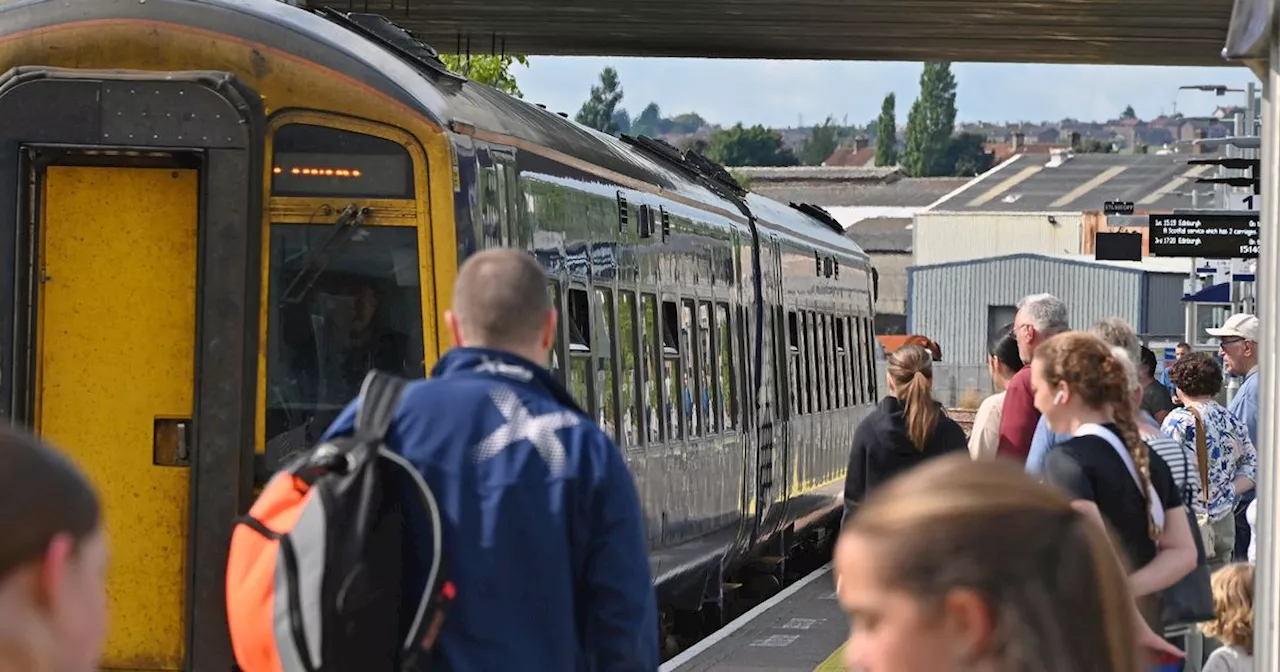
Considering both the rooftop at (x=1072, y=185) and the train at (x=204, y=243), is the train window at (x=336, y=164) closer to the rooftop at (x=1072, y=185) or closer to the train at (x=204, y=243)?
the train at (x=204, y=243)

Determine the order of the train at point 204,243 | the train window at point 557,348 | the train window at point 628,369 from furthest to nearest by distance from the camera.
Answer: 1. the train window at point 628,369
2. the train window at point 557,348
3. the train at point 204,243

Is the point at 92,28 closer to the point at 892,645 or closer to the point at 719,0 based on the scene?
the point at 892,645

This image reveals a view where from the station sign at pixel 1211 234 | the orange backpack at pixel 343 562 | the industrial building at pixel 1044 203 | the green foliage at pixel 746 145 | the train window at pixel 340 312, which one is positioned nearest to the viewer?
the orange backpack at pixel 343 562

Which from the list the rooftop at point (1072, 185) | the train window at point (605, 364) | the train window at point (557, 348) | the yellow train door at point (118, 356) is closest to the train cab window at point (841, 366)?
the train window at point (605, 364)

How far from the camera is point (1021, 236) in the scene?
8481 centimetres

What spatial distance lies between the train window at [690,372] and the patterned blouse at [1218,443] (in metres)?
3.18

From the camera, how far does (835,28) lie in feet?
70.8

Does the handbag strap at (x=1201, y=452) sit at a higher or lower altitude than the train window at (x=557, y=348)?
lower

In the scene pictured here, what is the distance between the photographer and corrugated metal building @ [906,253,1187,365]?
68500 millimetres

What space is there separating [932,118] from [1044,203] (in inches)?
3734

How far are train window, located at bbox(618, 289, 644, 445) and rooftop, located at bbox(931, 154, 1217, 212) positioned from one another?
7893 cm

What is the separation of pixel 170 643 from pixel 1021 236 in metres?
78.8

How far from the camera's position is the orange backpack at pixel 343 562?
4781 millimetres

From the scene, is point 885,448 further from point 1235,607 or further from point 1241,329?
point 1235,607
